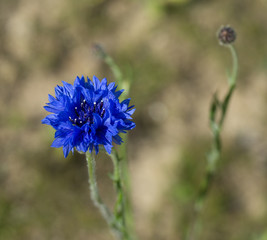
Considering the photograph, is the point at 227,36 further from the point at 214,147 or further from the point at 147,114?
the point at 147,114

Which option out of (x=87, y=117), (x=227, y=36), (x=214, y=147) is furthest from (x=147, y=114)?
(x=87, y=117)

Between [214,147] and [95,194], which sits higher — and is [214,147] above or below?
above

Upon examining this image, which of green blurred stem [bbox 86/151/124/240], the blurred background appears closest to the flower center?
green blurred stem [bbox 86/151/124/240]

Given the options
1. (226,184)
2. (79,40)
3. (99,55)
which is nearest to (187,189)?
(226,184)

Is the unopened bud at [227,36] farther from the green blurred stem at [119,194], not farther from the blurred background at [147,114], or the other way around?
the blurred background at [147,114]

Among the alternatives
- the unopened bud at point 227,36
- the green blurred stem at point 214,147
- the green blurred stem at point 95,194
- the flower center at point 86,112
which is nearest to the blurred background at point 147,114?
the green blurred stem at point 214,147

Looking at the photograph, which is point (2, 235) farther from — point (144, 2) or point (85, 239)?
point (144, 2)
